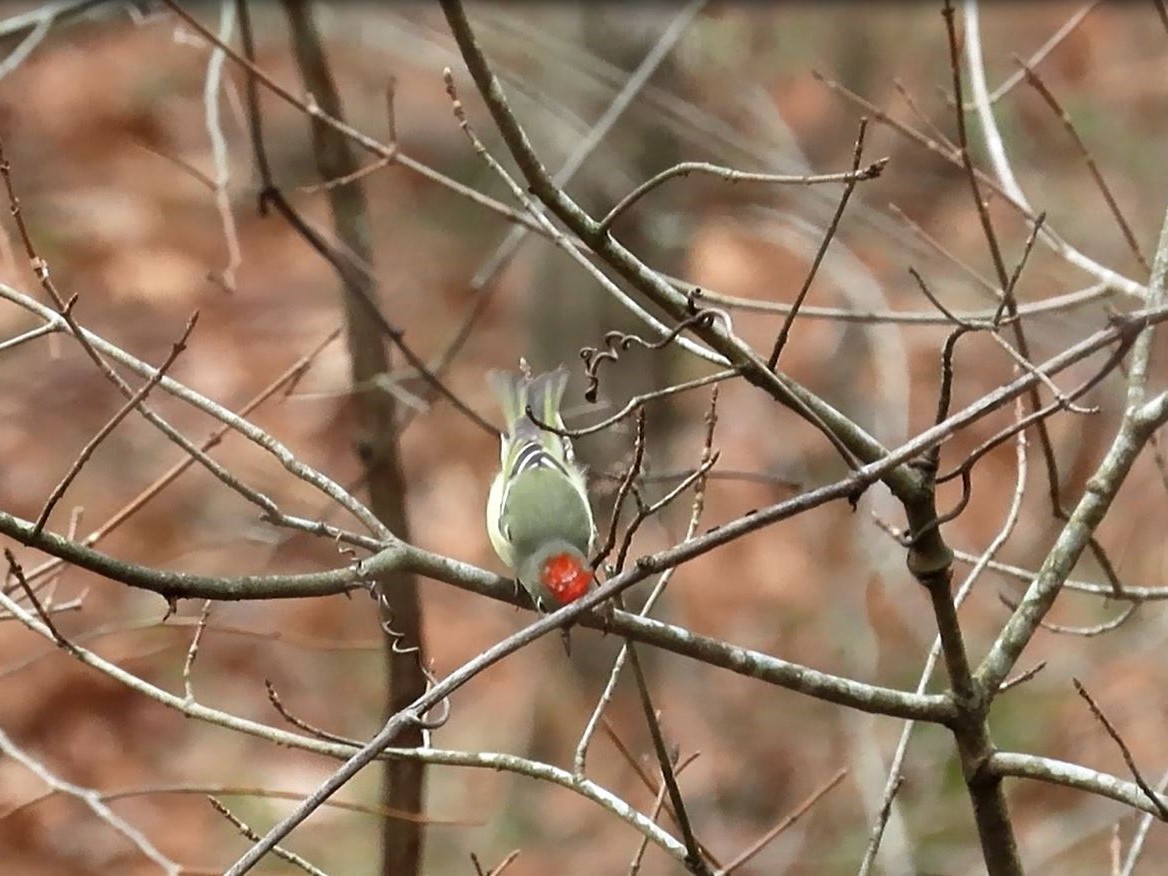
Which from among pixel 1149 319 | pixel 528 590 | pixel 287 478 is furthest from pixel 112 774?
pixel 1149 319

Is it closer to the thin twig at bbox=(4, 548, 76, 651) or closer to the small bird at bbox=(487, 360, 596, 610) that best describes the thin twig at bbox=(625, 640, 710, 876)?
the small bird at bbox=(487, 360, 596, 610)

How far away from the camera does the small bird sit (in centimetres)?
205

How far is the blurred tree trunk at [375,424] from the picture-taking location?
2559 millimetres

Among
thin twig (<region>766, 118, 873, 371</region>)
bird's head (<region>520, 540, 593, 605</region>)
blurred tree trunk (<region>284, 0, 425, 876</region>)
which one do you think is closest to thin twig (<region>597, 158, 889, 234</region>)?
thin twig (<region>766, 118, 873, 371</region>)

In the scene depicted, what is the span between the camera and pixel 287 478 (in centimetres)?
519

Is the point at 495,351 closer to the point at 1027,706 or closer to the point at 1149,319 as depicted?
the point at 1027,706

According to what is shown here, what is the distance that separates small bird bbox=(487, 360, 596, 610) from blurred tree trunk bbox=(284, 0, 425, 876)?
10.4 inches

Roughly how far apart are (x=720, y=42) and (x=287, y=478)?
167 inches

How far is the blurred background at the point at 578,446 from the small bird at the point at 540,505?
0.39 m

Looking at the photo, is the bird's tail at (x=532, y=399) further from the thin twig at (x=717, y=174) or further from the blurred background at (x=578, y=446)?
the thin twig at (x=717, y=174)

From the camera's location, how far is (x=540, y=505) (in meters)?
2.33

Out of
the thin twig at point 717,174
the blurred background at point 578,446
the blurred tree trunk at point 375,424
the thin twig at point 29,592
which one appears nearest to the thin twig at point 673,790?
the thin twig at point 717,174

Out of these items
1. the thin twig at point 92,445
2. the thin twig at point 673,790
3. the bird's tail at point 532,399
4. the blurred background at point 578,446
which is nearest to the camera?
the thin twig at point 92,445

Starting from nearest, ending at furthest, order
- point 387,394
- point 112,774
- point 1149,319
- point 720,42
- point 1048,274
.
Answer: point 1149,319 < point 387,394 < point 112,774 < point 1048,274 < point 720,42
